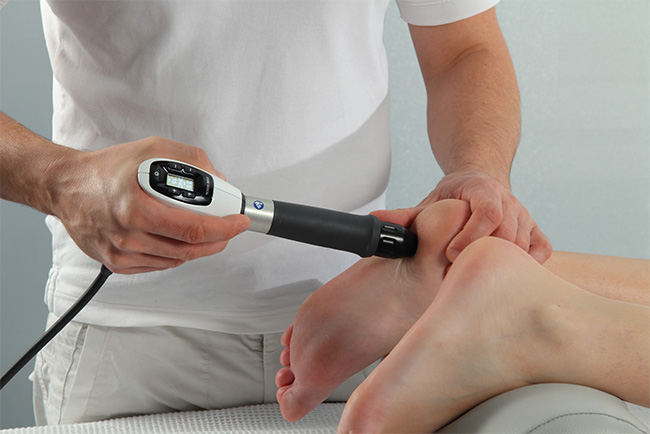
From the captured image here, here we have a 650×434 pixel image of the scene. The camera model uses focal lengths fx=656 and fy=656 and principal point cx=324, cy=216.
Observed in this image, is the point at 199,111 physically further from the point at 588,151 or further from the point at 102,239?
the point at 588,151

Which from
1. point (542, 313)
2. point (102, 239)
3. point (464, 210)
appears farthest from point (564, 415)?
point (102, 239)

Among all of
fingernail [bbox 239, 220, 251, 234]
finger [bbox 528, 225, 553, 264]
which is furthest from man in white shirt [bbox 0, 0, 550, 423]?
fingernail [bbox 239, 220, 251, 234]

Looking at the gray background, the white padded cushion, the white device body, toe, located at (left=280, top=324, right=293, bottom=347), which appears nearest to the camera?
the white padded cushion

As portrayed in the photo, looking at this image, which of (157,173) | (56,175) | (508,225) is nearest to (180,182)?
(157,173)

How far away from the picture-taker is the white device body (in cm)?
63

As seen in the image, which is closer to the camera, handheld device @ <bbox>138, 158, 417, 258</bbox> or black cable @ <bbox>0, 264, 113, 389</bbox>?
handheld device @ <bbox>138, 158, 417, 258</bbox>

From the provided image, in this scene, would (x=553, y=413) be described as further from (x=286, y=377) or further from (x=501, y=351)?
(x=286, y=377)

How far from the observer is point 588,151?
5.67 ft

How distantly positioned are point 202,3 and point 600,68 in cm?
121

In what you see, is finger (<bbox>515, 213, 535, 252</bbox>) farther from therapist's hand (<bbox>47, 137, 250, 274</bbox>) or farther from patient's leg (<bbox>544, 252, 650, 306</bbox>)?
therapist's hand (<bbox>47, 137, 250, 274</bbox>)

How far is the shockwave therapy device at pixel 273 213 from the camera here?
2.11 ft

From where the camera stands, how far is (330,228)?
72 cm

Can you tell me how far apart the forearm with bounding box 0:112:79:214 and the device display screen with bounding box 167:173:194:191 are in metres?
0.14

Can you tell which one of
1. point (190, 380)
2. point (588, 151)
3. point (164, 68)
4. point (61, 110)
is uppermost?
point (164, 68)
